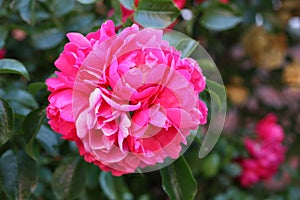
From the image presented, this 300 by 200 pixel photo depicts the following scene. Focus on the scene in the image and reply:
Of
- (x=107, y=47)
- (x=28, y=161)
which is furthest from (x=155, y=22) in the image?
(x=28, y=161)

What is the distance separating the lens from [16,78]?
35.9 inches

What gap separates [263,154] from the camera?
1.04m

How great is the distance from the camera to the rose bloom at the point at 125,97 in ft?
1.47

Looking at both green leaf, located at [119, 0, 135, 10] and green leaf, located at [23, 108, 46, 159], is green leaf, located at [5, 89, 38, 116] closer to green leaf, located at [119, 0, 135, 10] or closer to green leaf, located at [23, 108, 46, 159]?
green leaf, located at [23, 108, 46, 159]

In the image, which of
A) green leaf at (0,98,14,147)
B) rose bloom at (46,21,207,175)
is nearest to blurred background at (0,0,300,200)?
green leaf at (0,98,14,147)

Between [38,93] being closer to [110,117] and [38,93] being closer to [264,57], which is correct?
[110,117]

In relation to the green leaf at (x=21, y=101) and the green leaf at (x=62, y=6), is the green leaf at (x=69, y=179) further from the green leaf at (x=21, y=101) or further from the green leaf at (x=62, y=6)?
the green leaf at (x=62, y=6)

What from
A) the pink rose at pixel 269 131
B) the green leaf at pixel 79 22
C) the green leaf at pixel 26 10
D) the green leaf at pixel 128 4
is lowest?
the pink rose at pixel 269 131

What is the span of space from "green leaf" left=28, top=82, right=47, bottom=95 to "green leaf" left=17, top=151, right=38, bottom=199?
85 millimetres

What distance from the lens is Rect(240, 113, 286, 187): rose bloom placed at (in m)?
1.04

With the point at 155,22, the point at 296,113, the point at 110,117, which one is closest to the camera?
the point at 110,117

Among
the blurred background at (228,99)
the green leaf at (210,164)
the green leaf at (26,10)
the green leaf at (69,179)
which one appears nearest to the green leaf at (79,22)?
the blurred background at (228,99)

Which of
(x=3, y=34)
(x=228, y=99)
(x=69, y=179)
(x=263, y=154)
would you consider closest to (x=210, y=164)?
(x=263, y=154)

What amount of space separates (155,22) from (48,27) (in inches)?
11.8
